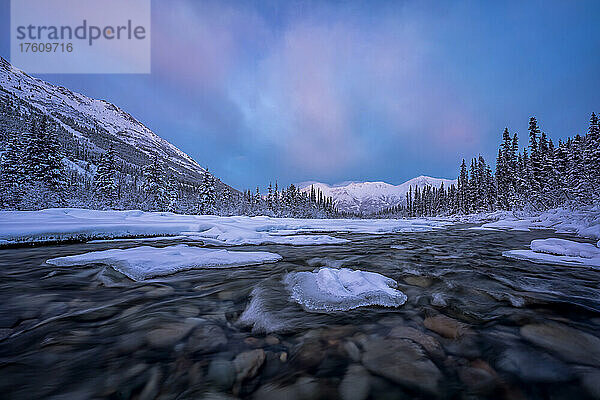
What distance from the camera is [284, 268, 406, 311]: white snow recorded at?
7.66 feet

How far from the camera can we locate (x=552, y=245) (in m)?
5.55

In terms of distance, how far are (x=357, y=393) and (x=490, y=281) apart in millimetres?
3032

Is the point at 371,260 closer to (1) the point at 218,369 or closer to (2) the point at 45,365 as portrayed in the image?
(1) the point at 218,369

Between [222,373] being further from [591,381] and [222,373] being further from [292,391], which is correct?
[591,381]

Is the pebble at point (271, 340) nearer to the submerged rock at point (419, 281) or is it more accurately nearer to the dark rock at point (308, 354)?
the dark rock at point (308, 354)

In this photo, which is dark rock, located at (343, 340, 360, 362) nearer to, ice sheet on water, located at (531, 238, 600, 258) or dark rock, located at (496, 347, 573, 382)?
dark rock, located at (496, 347, 573, 382)

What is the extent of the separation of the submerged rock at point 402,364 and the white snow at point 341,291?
0.63 metres

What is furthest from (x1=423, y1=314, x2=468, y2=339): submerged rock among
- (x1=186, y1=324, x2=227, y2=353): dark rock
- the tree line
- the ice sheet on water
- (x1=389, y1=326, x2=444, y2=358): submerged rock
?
the tree line

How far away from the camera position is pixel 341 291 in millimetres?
2582

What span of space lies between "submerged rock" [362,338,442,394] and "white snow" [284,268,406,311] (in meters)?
0.63

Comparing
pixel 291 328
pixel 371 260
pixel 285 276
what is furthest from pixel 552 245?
pixel 291 328

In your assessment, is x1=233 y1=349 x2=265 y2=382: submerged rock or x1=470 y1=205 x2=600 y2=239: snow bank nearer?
x1=233 y1=349 x2=265 y2=382: submerged rock

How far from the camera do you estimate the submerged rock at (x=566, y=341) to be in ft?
5.04

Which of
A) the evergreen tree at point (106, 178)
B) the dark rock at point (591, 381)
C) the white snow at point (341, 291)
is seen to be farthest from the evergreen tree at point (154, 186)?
the dark rock at point (591, 381)
